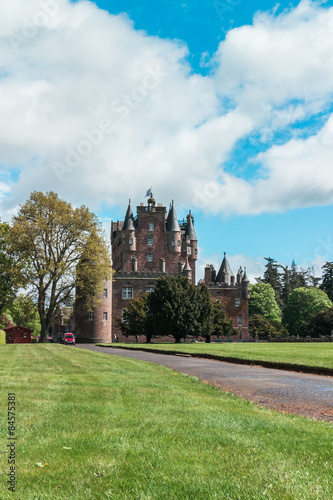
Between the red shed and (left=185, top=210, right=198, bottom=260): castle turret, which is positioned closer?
the red shed

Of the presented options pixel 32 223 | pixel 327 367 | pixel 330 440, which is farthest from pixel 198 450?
pixel 32 223

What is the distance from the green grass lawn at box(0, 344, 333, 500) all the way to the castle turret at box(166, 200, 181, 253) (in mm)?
74205

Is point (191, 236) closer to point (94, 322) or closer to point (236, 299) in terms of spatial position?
point (236, 299)

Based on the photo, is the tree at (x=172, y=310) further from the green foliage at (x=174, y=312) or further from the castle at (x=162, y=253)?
the castle at (x=162, y=253)

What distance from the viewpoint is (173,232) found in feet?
272

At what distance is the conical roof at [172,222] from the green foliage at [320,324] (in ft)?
93.9

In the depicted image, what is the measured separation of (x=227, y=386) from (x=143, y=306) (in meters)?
47.4

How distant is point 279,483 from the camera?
3.58 meters

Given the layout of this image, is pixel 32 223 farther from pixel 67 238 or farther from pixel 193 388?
pixel 193 388

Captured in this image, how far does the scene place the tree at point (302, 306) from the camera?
320 ft

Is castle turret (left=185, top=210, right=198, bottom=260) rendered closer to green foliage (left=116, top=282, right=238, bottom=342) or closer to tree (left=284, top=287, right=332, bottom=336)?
tree (left=284, top=287, right=332, bottom=336)

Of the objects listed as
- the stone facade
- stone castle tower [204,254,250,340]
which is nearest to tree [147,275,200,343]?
the stone facade

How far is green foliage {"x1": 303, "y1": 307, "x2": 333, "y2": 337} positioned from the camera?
8019 cm

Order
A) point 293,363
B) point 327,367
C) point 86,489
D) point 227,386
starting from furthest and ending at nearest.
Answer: point 293,363 → point 327,367 → point 227,386 → point 86,489
